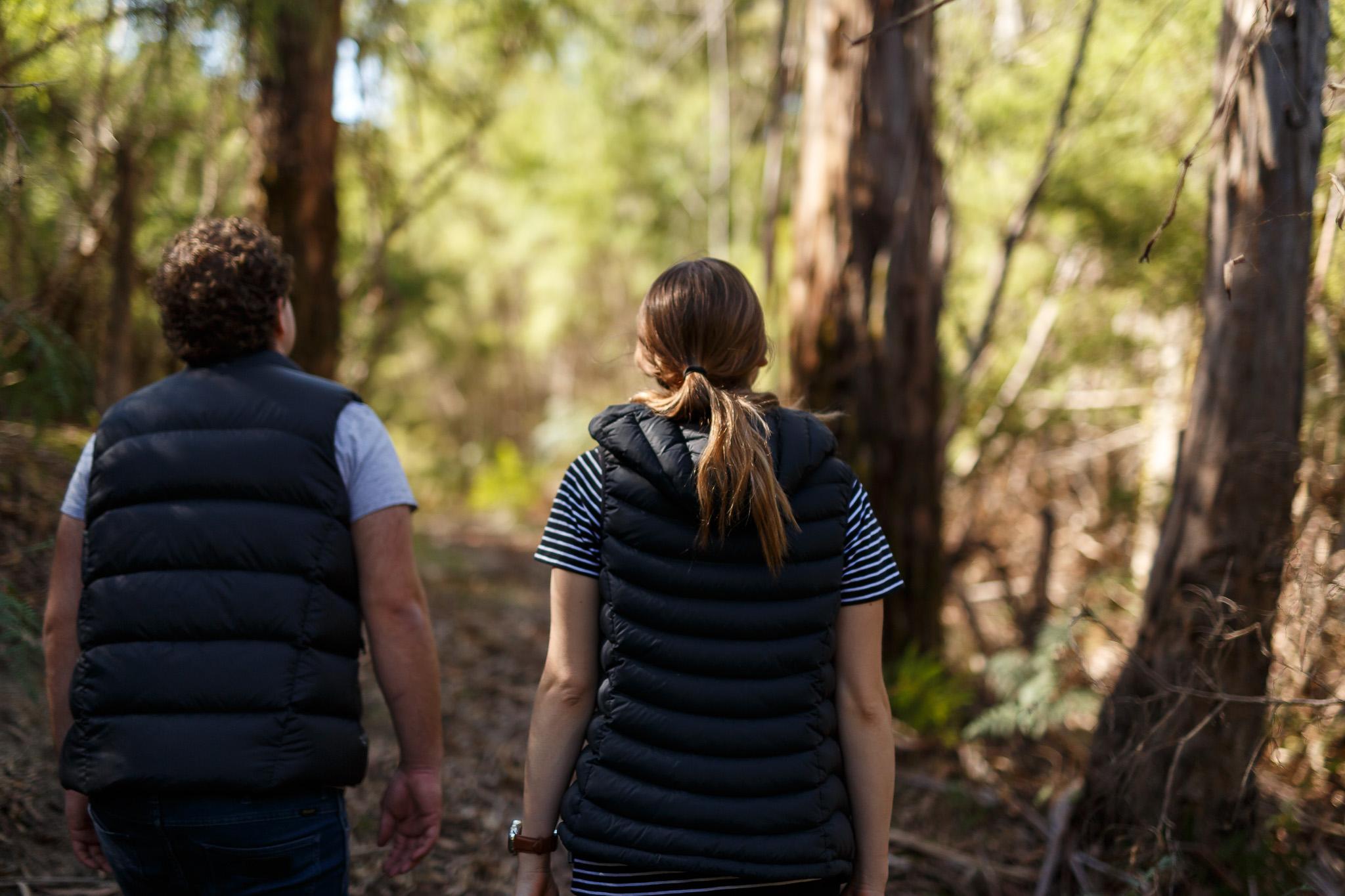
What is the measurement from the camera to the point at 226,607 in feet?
6.33

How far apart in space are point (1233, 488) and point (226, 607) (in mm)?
3030

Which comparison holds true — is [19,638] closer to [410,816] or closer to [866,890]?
[410,816]

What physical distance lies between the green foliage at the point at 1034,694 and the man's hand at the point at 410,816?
7.81 feet

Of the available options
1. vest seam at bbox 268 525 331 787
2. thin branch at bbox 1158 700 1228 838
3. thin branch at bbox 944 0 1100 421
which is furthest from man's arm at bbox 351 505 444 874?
thin branch at bbox 944 0 1100 421

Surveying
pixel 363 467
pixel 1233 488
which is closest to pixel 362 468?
pixel 363 467

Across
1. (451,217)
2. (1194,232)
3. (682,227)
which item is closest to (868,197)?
(1194,232)

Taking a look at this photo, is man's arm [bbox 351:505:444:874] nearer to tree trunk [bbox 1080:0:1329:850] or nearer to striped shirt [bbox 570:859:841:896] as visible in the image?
striped shirt [bbox 570:859:841:896]

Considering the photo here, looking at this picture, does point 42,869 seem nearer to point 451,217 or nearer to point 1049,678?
point 1049,678

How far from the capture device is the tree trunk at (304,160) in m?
4.31

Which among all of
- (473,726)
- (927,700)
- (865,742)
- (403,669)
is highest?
(403,669)

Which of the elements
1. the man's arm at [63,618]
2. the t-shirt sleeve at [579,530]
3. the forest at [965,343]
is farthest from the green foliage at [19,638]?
the t-shirt sleeve at [579,530]

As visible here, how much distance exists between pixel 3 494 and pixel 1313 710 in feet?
15.4

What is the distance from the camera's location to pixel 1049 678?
408cm

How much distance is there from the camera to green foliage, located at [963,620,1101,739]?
3.95m
